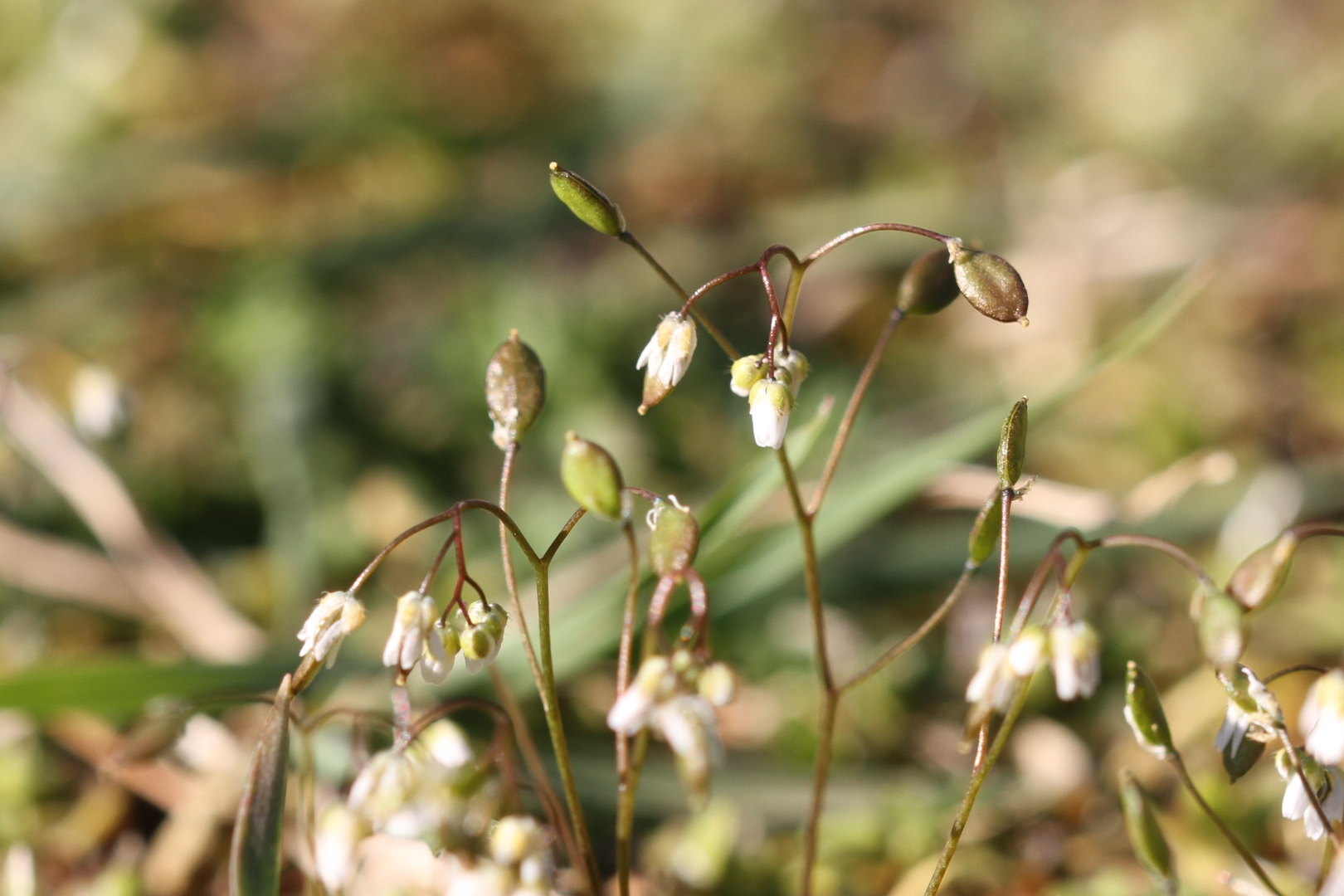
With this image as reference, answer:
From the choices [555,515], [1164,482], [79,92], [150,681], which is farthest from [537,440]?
[79,92]

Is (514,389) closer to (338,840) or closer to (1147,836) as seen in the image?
(338,840)

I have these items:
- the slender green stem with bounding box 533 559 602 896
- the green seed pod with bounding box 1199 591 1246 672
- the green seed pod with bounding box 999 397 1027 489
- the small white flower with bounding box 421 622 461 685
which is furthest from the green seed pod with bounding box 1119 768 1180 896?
the small white flower with bounding box 421 622 461 685

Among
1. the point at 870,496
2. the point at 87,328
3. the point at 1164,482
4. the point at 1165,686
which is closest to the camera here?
the point at 870,496

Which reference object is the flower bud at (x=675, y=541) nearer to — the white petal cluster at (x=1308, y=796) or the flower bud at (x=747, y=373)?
the flower bud at (x=747, y=373)

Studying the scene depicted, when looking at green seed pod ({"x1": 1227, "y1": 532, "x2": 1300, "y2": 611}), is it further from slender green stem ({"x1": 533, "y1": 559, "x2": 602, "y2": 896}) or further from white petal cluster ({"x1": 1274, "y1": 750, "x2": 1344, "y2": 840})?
slender green stem ({"x1": 533, "y1": 559, "x2": 602, "y2": 896})

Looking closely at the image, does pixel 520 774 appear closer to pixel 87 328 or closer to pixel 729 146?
pixel 87 328

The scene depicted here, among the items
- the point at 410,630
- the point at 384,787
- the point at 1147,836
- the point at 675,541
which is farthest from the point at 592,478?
the point at 1147,836
